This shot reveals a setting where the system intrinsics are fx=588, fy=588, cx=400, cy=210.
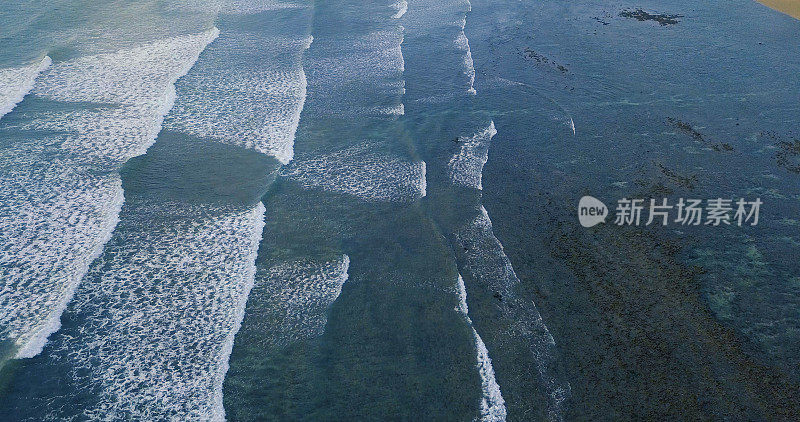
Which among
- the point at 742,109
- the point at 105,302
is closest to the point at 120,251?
the point at 105,302

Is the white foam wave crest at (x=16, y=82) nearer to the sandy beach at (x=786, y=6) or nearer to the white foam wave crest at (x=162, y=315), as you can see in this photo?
the white foam wave crest at (x=162, y=315)

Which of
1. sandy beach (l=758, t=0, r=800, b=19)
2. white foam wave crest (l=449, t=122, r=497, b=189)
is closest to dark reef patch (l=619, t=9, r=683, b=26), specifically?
sandy beach (l=758, t=0, r=800, b=19)

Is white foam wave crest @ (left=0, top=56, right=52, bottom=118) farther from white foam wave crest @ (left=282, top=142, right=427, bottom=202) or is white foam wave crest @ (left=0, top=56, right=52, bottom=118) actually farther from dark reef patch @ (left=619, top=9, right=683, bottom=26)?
dark reef patch @ (left=619, top=9, right=683, bottom=26)

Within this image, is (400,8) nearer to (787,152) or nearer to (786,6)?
(786,6)

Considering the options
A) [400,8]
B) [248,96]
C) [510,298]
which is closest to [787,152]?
[510,298]

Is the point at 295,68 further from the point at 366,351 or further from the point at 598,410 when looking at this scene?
the point at 598,410

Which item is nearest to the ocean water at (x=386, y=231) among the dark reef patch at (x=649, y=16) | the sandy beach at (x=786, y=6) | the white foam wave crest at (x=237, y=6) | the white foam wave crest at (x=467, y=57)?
the white foam wave crest at (x=467, y=57)
